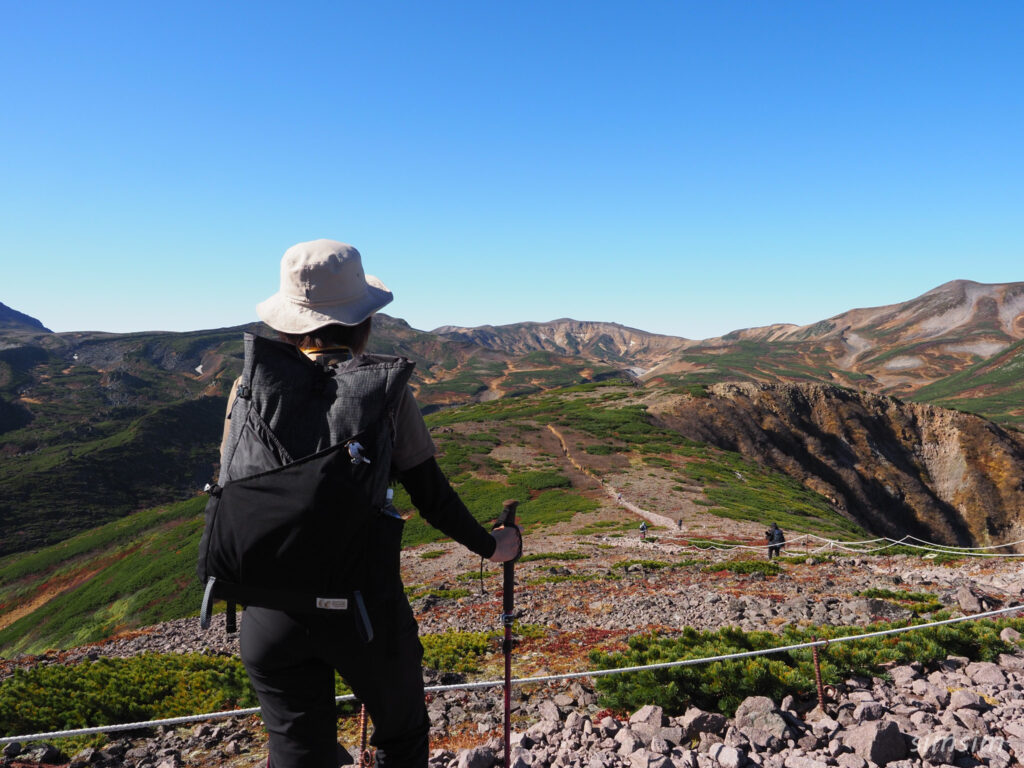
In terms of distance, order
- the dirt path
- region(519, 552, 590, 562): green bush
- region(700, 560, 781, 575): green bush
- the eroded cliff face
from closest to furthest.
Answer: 1. region(700, 560, 781, 575): green bush
2. region(519, 552, 590, 562): green bush
3. the dirt path
4. the eroded cliff face

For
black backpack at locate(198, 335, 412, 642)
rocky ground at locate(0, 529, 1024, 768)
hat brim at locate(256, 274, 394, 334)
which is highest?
hat brim at locate(256, 274, 394, 334)

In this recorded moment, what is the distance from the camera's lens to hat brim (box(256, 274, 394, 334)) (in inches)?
92.6

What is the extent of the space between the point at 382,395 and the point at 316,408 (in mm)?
236

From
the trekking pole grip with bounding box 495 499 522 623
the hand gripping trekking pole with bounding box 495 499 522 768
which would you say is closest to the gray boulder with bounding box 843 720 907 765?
the hand gripping trekking pole with bounding box 495 499 522 768

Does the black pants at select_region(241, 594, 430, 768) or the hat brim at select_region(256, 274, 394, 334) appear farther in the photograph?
the hat brim at select_region(256, 274, 394, 334)

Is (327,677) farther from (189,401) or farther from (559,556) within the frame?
(189,401)

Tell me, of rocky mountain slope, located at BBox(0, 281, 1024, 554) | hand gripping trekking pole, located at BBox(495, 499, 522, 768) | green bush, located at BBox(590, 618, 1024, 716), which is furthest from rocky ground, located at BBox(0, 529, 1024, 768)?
rocky mountain slope, located at BBox(0, 281, 1024, 554)

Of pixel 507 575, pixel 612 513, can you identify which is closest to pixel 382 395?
pixel 507 575

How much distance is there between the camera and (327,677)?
2.35 metres

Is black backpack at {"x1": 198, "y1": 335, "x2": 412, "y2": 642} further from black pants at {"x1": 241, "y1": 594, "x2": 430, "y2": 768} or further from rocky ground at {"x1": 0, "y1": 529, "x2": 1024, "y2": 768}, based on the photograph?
rocky ground at {"x1": 0, "y1": 529, "x2": 1024, "y2": 768}

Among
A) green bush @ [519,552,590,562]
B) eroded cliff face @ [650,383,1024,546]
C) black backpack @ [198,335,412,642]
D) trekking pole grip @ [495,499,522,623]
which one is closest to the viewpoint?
black backpack @ [198,335,412,642]

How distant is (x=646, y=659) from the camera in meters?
6.35

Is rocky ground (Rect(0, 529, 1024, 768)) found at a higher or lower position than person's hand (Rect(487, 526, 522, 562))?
lower

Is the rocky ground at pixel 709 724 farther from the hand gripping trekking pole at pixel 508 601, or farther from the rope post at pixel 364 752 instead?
the hand gripping trekking pole at pixel 508 601
